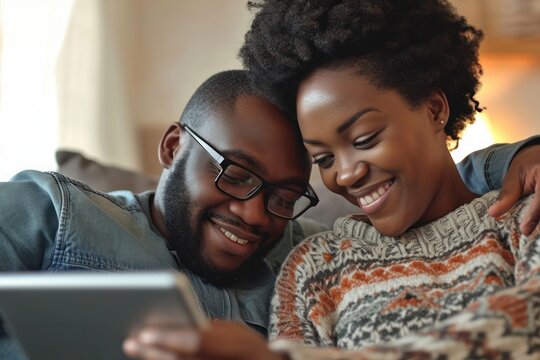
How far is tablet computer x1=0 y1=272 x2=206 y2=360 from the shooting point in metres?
0.69

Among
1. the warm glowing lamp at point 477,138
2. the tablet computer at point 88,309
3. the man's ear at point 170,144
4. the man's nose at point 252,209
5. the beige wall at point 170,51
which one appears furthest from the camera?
the beige wall at point 170,51

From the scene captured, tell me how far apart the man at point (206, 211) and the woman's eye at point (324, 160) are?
11 cm

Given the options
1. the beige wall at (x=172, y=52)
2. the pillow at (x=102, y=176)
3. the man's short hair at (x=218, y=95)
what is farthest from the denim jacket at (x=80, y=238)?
the beige wall at (x=172, y=52)

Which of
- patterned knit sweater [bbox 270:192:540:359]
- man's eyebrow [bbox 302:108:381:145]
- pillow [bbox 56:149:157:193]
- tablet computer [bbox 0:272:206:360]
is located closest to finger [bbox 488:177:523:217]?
patterned knit sweater [bbox 270:192:540:359]

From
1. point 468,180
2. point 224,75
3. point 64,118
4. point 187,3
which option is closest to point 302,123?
point 224,75

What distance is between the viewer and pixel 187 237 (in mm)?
1374

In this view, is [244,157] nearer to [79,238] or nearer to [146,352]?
[79,238]

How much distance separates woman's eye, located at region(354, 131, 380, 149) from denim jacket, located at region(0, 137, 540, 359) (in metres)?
0.31

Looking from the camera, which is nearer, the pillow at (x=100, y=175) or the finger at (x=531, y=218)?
the finger at (x=531, y=218)

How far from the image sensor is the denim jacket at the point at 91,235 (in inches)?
47.8

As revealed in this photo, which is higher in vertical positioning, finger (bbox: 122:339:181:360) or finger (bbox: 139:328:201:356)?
finger (bbox: 139:328:201:356)

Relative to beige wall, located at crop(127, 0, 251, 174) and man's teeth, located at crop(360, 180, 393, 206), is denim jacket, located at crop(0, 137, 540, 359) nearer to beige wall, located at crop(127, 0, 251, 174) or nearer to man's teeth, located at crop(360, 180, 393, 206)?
man's teeth, located at crop(360, 180, 393, 206)

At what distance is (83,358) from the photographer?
88 centimetres

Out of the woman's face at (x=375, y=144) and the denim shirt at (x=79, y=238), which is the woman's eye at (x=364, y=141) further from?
the denim shirt at (x=79, y=238)
